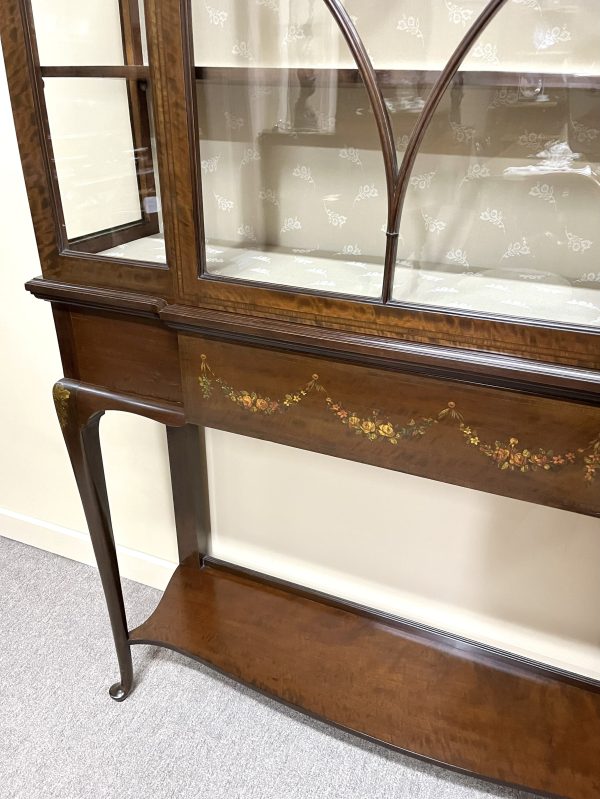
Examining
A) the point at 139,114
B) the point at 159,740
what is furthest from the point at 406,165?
the point at 159,740

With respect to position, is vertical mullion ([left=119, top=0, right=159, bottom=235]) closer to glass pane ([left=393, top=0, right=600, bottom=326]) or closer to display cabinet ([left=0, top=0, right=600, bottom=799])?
display cabinet ([left=0, top=0, right=600, bottom=799])

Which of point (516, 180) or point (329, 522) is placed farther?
point (329, 522)

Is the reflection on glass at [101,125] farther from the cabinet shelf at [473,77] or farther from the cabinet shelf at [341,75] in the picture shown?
the cabinet shelf at [473,77]

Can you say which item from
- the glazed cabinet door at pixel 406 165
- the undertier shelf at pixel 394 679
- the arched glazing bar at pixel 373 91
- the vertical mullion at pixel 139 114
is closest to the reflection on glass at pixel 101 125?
the vertical mullion at pixel 139 114

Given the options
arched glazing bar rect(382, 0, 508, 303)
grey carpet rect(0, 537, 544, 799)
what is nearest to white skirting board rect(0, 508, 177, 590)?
grey carpet rect(0, 537, 544, 799)

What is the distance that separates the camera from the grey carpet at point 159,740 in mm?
1103

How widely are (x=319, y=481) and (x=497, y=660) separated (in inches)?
18.3

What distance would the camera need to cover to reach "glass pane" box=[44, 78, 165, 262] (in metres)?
0.84

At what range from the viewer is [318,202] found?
2.68 feet

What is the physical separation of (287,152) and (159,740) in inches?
42.4

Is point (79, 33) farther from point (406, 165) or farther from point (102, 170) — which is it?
point (406, 165)

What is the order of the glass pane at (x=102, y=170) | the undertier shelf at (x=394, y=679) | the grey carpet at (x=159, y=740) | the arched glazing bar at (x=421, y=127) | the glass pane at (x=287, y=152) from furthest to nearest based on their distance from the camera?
the grey carpet at (x=159, y=740)
the undertier shelf at (x=394, y=679)
the glass pane at (x=102, y=170)
the glass pane at (x=287, y=152)
the arched glazing bar at (x=421, y=127)

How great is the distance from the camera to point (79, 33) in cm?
83

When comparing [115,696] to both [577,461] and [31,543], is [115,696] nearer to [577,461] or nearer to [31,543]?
[31,543]
